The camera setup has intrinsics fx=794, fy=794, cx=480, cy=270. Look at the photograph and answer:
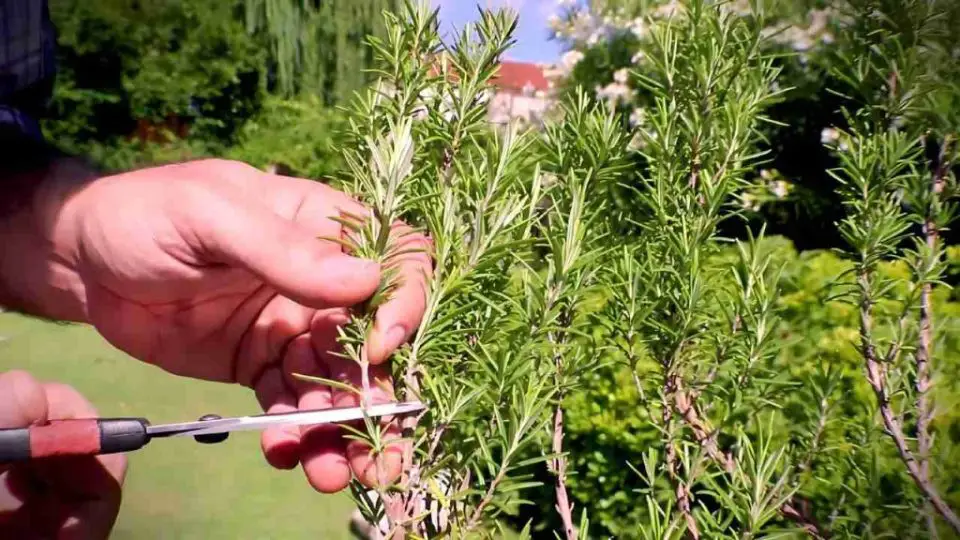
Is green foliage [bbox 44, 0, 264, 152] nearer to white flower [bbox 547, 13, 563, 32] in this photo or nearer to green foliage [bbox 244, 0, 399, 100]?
green foliage [bbox 244, 0, 399, 100]

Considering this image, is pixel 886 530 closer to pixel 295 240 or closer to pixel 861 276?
pixel 861 276

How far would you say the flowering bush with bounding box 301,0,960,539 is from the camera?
23.2 inches

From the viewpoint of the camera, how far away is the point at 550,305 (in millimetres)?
625

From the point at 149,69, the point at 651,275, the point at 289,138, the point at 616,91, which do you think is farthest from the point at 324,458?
the point at 149,69

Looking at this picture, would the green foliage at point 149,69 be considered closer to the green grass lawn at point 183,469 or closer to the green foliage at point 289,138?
the green foliage at point 289,138

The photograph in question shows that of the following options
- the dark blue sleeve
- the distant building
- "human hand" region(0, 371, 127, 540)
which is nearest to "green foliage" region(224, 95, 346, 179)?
the distant building

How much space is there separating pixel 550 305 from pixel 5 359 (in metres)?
3.70

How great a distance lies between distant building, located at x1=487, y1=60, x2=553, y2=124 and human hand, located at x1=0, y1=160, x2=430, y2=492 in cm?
19

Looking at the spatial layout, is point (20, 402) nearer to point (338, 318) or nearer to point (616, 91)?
point (338, 318)

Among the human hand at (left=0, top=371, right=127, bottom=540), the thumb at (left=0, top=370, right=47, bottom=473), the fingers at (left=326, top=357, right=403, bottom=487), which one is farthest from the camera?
the human hand at (left=0, top=371, right=127, bottom=540)

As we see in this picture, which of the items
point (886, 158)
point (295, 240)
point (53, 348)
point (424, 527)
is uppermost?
point (886, 158)

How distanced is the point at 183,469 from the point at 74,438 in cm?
309

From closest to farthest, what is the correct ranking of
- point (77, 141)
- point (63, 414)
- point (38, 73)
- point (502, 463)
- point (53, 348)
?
1. point (502, 463)
2. point (63, 414)
3. point (38, 73)
4. point (53, 348)
5. point (77, 141)

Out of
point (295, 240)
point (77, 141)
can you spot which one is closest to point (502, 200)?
point (295, 240)
